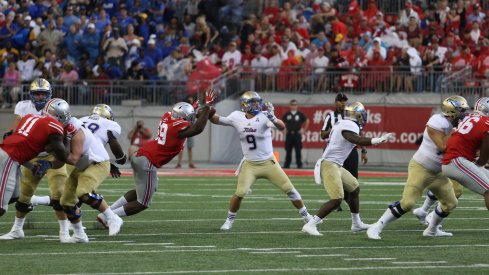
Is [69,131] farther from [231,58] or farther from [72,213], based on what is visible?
[231,58]

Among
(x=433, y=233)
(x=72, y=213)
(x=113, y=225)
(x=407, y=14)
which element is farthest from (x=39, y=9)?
(x=433, y=233)

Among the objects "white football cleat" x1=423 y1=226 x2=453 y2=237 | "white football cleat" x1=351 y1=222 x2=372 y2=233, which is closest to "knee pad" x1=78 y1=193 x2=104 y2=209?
"white football cleat" x1=351 y1=222 x2=372 y2=233

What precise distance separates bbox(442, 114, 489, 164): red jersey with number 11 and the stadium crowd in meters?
12.1

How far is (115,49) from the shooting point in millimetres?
26641

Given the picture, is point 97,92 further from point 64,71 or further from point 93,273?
point 93,273

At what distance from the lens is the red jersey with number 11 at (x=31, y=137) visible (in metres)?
11.0

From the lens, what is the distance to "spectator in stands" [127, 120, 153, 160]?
82.9 ft

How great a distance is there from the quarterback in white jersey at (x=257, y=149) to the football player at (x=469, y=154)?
83.2 inches

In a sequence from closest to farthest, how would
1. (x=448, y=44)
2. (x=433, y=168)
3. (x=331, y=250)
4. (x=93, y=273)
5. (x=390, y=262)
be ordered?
1. (x=93, y=273)
2. (x=390, y=262)
3. (x=331, y=250)
4. (x=433, y=168)
5. (x=448, y=44)

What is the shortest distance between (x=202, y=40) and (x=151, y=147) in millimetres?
14380

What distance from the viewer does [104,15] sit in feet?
90.5

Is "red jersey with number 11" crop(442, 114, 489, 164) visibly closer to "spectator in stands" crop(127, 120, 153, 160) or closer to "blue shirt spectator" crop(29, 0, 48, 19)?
"spectator in stands" crop(127, 120, 153, 160)

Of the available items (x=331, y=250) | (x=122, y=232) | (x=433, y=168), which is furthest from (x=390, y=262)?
(x=122, y=232)

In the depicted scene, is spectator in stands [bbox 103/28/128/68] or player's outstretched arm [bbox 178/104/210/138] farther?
spectator in stands [bbox 103/28/128/68]
